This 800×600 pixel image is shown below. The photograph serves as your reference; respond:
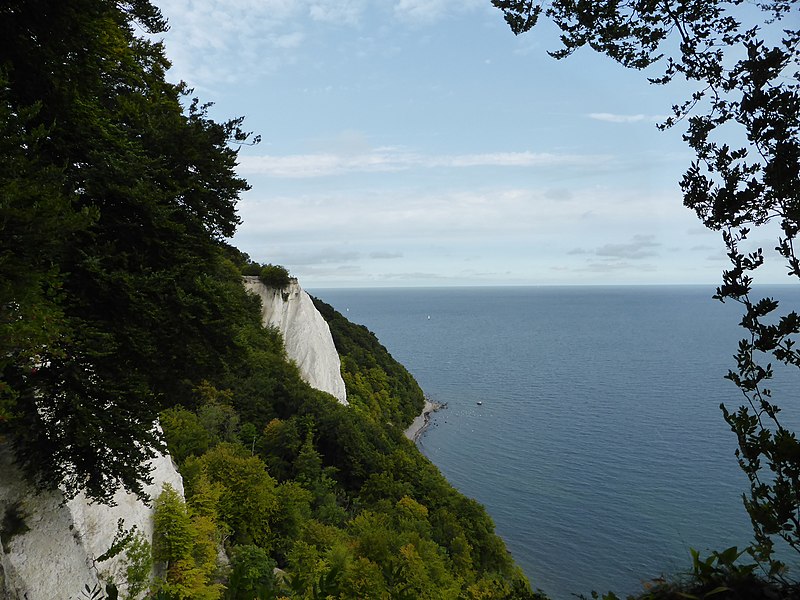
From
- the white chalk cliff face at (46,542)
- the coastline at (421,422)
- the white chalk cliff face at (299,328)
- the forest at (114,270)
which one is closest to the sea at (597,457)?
the coastline at (421,422)

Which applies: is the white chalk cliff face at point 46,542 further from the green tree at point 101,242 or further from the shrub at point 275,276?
the shrub at point 275,276

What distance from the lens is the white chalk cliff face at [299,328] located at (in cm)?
5166

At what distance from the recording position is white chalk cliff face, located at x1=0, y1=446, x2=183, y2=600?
10.5 m

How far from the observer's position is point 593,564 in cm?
3872

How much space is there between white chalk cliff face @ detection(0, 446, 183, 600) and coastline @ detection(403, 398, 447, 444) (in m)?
56.4

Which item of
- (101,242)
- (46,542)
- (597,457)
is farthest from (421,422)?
(101,242)

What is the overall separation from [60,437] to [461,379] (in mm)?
99766

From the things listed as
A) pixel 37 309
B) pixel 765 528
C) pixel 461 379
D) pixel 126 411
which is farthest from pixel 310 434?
pixel 461 379

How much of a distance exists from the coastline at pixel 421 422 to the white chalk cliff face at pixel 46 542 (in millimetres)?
56439

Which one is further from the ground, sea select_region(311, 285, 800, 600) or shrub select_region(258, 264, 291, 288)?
shrub select_region(258, 264, 291, 288)

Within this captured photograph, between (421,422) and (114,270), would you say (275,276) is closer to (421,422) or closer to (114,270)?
(421,422)

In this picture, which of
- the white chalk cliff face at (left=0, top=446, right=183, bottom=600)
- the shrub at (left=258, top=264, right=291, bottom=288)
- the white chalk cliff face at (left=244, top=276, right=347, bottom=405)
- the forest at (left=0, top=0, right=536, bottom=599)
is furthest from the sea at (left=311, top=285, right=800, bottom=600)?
the shrub at (left=258, top=264, right=291, bottom=288)

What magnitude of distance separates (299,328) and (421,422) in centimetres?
3156

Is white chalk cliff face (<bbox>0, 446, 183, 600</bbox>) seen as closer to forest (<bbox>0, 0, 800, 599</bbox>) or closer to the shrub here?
forest (<bbox>0, 0, 800, 599</bbox>)
